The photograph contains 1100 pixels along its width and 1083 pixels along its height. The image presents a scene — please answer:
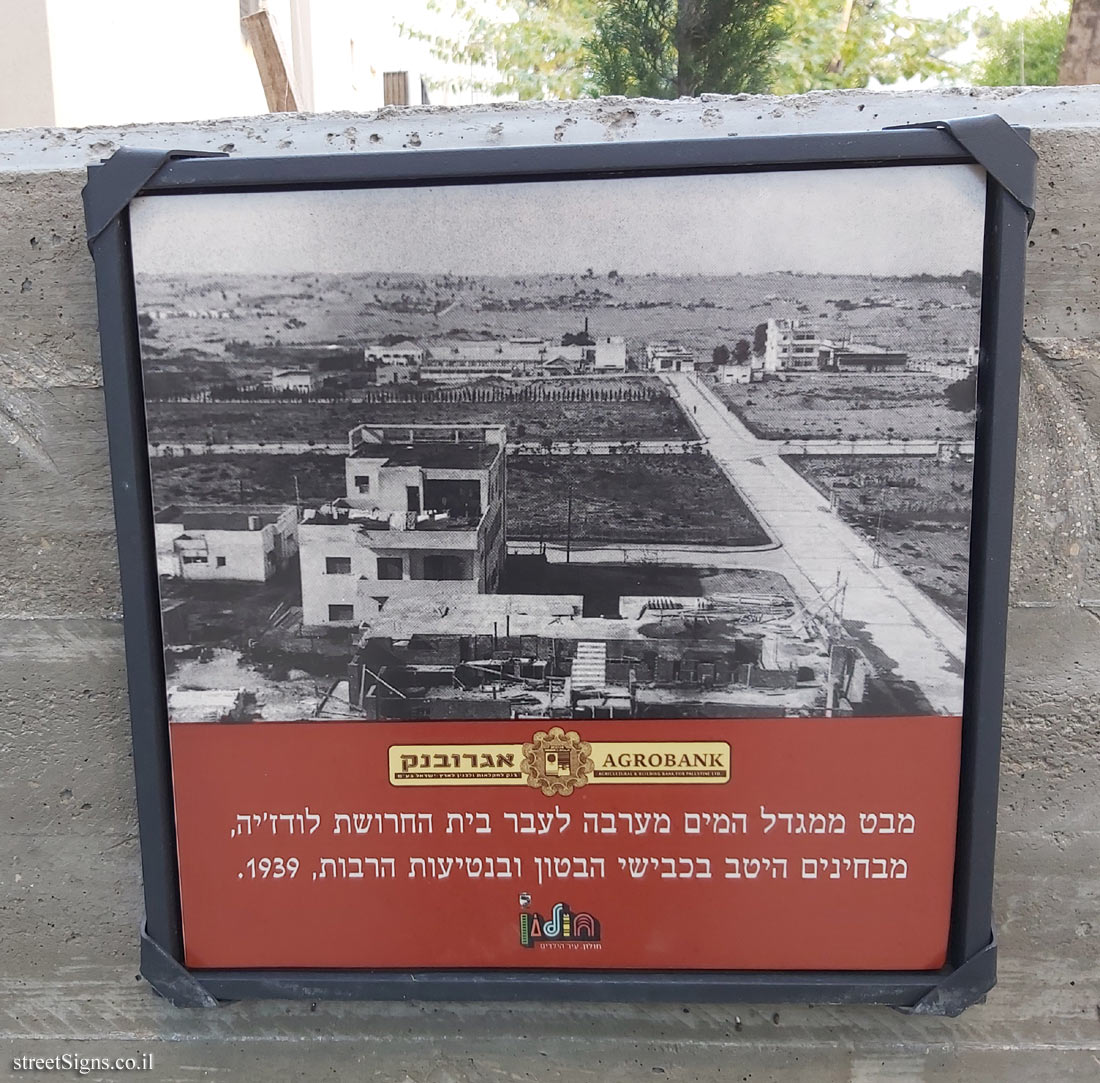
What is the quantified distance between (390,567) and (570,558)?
324 millimetres

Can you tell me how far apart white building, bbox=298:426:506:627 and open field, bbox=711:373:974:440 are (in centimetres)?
45

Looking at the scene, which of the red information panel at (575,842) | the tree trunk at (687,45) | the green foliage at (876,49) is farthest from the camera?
the green foliage at (876,49)

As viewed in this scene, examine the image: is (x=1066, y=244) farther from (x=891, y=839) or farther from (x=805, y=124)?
(x=891, y=839)

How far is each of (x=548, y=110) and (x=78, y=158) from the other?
0.88 m

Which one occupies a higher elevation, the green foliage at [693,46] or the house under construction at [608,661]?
the green foliage at [693,46]

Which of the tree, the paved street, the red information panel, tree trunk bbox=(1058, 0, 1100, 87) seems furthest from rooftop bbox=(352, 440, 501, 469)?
the tree

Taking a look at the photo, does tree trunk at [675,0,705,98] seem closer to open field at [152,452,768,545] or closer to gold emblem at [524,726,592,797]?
open field at [152,452,768,545]

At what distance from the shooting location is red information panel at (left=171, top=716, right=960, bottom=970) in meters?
1.59

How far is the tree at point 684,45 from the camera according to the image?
343cm

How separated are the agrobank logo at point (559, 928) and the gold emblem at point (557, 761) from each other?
23 cm

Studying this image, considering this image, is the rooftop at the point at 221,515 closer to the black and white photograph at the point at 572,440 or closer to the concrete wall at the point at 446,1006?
the black and white photograph at the point at 572,440

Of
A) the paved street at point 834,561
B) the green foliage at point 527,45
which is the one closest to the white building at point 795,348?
the paved street at point 834,561

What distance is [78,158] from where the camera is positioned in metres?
1.63

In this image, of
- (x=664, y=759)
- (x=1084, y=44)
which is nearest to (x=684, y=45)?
(x=1084, y=44)
